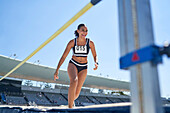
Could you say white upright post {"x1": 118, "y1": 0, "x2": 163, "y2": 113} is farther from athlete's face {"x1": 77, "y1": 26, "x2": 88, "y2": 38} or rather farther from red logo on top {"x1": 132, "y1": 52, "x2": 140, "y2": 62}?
athlete's face {"x1": 77, "y1": 26, "x2": 88, "y2": 38}

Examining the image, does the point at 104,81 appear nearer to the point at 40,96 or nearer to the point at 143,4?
the point at 40,96

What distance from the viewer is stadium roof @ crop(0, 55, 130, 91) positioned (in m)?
10.7

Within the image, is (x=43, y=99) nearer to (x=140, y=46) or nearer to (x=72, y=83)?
(x=72, y=83)

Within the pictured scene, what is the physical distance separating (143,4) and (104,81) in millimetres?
15207

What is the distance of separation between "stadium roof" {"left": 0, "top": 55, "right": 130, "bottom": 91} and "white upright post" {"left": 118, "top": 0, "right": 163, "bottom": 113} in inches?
433

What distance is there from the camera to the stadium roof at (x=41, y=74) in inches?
423

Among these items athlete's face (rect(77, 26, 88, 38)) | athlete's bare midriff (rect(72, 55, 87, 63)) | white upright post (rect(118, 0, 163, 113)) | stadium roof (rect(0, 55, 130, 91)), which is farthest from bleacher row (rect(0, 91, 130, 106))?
white upright post (rect(118, 0, 163, 113))

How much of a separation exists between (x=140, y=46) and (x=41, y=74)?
41.0 feet

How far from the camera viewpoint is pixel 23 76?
11836 millimetres

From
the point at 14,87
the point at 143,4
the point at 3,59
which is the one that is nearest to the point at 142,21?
the point at 143,4

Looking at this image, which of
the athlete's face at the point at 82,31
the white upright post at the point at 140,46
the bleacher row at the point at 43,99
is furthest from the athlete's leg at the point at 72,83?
the bleacher row at the point at 43,99

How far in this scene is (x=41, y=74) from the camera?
12586mm

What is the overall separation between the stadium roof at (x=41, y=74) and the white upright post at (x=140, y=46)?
11.0 metres

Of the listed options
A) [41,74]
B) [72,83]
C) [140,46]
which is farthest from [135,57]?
[41,74]
